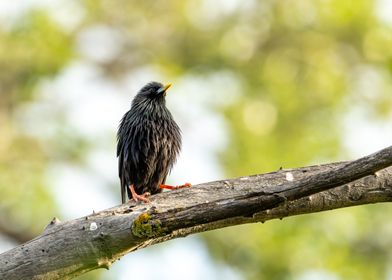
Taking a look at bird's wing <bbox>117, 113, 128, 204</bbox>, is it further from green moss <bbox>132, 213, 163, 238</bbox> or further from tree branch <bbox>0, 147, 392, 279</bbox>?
green moss <bbox>132, 213, 163, 238</bbox>

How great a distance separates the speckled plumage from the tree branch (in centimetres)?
163

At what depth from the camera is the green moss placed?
4410mm

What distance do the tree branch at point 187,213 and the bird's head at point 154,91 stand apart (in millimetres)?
2486

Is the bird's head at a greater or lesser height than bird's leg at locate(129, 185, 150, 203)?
greater

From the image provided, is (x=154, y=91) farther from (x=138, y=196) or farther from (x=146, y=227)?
(x=146, y=227)

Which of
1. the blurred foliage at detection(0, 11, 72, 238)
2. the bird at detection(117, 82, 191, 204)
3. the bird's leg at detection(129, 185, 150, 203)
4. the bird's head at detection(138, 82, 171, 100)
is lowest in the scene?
the bird's leg at detection(129, 185, 150, 203)

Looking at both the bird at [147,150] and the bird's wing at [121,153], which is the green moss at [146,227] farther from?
the bird's wing at [121,153]

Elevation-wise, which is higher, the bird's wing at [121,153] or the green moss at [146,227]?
the bird's wing at [121,153]

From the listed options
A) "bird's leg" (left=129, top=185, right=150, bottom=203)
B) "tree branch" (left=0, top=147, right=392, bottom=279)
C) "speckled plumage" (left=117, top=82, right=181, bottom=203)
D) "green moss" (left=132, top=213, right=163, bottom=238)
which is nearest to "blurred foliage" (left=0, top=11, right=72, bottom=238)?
"speckled plumage" (left=117, top=82, right=181, bottom=203)

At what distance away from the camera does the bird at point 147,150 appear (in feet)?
22.4

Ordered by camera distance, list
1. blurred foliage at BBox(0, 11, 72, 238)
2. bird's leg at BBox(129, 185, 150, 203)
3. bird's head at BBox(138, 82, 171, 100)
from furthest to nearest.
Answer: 1. blurred foliage at BBox(0, 11, 72, 238)
2. bird's head at BBox(138, 82, 171, 100)
3. bird's leg at BBox(129, 185, 150, 203)

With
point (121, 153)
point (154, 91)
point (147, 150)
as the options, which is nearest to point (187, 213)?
point (147, 150)

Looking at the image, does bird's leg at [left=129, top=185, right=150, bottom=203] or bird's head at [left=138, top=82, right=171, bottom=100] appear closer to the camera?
bird's leg at [left=129, top=185, right=150, bottom=203]

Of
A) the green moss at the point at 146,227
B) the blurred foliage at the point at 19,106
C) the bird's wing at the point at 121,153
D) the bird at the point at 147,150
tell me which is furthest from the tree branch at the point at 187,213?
the blurred foliage at the point at 19,106
